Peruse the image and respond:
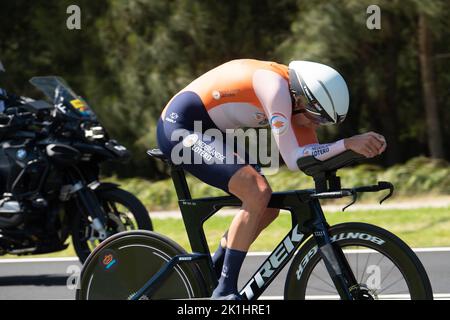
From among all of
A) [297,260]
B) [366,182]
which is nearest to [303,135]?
[297,260]

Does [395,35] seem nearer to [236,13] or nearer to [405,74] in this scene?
[405,74]

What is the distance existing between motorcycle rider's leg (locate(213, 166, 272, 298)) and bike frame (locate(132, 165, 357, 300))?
0.10m

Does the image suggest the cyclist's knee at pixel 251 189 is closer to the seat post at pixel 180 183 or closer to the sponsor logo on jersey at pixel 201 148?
the sponsor logo on jersey at pixel 201 148

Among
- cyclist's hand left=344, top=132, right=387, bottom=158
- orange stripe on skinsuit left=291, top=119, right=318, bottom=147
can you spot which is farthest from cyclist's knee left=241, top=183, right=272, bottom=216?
cyclist's hand left=344, top=132, right=387, bottom=158

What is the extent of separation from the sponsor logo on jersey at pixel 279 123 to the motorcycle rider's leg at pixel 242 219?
29cm

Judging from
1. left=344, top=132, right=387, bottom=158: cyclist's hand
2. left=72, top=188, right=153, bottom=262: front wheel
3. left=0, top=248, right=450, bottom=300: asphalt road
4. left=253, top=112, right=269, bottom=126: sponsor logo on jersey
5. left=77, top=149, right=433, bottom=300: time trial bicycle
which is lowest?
left=0, top=248, right=450, bottom=300: asphalt road

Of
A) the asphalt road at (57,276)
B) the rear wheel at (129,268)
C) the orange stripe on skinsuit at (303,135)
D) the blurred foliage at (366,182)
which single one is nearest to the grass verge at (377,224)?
the asphalt road at (57,276)

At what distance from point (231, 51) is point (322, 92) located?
9462 millimetres

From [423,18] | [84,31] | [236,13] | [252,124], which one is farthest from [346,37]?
[252,124]

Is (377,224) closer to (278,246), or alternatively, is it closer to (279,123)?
(278,246)

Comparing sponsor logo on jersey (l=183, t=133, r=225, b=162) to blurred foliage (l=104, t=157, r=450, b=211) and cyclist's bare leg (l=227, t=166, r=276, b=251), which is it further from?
blurred foliage (l=104, t=157, r=450, b=211)

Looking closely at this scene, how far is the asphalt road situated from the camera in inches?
282

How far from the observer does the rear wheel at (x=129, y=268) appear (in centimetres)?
517

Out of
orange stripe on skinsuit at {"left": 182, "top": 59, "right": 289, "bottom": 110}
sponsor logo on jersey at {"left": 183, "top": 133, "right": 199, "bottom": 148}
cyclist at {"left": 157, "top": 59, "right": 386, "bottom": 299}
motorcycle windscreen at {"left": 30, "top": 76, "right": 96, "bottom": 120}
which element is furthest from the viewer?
motorcycle windscreen at {"left": 30, "top": 76, "right": 96, "bottom": 120}
